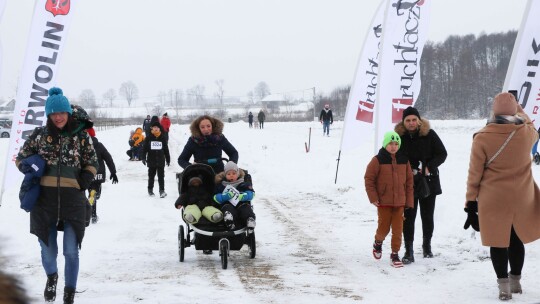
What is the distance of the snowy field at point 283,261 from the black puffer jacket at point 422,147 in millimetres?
1255

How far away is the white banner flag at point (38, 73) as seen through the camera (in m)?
11.2

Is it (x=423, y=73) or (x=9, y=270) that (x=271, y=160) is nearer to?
(x=9, y=270)

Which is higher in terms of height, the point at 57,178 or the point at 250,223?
the point at 57,178

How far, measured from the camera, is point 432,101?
4011 inches

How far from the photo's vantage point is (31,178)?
5707 mm

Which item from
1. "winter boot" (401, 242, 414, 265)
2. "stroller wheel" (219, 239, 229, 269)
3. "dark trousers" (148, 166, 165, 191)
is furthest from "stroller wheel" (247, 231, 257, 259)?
"dark trousers" (148, 166, 165, 191)

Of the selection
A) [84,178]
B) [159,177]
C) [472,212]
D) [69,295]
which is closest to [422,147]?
[472,212]

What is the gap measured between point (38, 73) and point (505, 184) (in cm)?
841

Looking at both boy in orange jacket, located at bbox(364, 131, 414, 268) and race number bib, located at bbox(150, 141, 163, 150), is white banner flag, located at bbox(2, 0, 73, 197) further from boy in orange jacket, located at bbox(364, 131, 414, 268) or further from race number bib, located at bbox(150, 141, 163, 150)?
boy in orange jacket, located at bbox(364, 131, 414, 268)

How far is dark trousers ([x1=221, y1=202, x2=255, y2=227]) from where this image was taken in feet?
26.3

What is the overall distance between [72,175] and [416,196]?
14.3 ft

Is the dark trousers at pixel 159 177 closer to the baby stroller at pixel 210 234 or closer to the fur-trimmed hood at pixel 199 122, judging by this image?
the fur-trimmed hood at pixel 199 122

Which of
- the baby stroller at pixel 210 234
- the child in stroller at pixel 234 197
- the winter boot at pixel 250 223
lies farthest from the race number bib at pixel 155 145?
the winter boot at pixel 250 223

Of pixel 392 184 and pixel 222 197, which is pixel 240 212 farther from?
pixel 392 184
